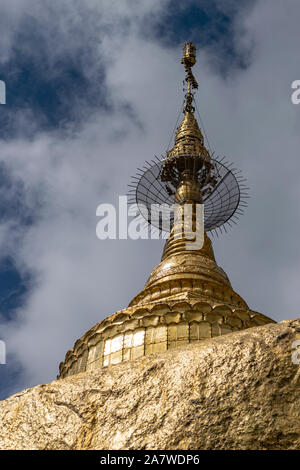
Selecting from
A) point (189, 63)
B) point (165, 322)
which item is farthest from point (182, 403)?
point (189, 63)

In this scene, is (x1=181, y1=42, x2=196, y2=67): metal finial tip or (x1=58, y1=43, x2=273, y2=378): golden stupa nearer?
(x1=58, y1=43, x2=273, y2=378): golden stupa

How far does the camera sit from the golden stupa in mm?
16453

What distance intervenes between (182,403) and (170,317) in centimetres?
860

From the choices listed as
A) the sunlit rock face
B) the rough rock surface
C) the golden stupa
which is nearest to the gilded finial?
the golden stupa

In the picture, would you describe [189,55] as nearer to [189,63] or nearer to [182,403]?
[189,63]

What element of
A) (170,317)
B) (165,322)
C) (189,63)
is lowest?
(165,322)

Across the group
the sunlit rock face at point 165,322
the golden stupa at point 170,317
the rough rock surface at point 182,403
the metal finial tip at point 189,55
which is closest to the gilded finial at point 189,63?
the metal finial tip at point 189,55

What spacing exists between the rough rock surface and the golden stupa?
456 centimetres

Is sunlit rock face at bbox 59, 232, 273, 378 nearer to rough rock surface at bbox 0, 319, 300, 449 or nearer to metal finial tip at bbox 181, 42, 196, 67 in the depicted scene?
rough rock surface at bbox 0, 319, 300, 449

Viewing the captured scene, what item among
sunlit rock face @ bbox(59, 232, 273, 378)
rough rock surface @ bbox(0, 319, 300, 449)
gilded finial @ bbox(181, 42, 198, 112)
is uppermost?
gilded finial @ bbox(181, 42, 198, 112)

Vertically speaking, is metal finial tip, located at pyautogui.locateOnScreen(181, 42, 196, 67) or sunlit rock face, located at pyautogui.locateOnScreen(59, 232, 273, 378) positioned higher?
metal finial tip, located at pyautogui.locateOnScreen(181, 42, 196, 67)

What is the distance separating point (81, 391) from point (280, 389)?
302cm

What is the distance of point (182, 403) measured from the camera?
8.30 metres

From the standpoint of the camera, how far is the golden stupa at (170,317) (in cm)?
1645
